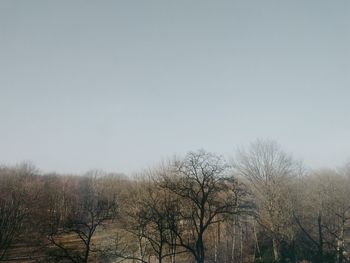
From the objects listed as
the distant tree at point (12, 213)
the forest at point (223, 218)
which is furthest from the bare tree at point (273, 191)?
the distant tree at point (12, 213)

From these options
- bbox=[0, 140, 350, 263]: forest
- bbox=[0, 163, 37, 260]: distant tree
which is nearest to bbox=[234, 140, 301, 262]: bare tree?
bbox=[0, 140, 350, 263]: forest

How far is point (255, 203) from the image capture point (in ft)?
129

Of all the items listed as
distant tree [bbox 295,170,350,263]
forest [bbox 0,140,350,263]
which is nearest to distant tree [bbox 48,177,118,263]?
forest [bbox 0,140,350,263]

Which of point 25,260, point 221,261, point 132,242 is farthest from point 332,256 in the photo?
point 25,260

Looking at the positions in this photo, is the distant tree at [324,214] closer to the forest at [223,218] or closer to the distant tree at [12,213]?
the forest at [223,218]

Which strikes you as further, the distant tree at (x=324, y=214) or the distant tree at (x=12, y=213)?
the distant tree at (x=324, y=214)

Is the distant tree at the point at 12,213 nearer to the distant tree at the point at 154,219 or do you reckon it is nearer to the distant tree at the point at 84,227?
the distant tree at the point at 84,227

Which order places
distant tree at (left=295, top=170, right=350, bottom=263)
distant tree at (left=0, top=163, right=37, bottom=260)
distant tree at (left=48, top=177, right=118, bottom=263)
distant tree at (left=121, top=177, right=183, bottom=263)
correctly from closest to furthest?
1. distant tree at (left=48, top=177, right=118, bottom=263)
2. distant tree at (left=121, top=177, right=183, bottom=263)
3. distant tree at (left=0, top=163, right=37, bottom=260)
4. distant tree at (left=295, top=170, right=350, bottom=263)

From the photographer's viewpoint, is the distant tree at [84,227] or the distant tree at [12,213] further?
the distant tree at [12,213]

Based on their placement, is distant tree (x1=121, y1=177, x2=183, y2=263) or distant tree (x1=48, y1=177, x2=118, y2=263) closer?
distant tree (x1=48, y1=177, x2=118, y2=263)

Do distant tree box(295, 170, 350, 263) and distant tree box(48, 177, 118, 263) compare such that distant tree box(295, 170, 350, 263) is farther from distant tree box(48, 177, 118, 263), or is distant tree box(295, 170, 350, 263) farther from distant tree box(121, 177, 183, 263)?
distant tree box(48, 177, 118, 263)

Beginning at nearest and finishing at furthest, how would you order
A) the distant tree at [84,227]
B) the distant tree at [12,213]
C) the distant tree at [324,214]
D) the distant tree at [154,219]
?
the distant tree at [84,227] → the distant tree at [154,219] → the distant tree at [12,213] → the distant tree at [324,214]

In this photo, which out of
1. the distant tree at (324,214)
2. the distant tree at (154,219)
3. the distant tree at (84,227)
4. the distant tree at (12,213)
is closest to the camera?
the distant tree at (84,227)

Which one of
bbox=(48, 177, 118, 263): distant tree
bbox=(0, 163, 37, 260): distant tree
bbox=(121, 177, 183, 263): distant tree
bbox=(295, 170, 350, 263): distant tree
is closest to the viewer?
bbox=(48, 177, 118, 263): distant tree
